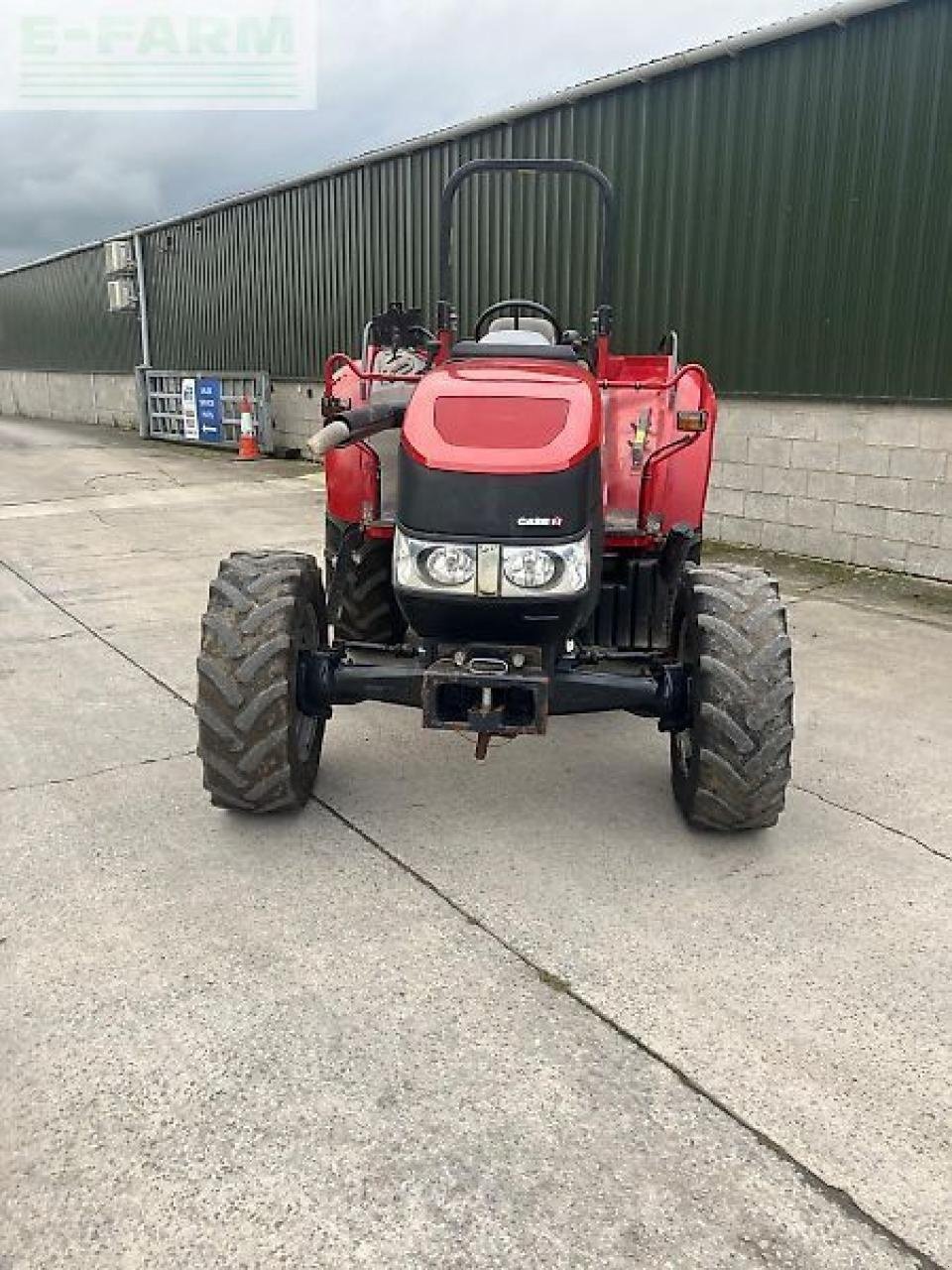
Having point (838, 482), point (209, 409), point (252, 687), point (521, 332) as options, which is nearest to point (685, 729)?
point (252, 687)

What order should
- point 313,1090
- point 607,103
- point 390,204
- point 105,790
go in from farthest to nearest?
point 390,204 < point 607,103 < point 105,790 < point 313,1090

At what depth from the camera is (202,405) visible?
16.6 m

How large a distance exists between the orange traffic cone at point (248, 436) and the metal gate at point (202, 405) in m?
0.07

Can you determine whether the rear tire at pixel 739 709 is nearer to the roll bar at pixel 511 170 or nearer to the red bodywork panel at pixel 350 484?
the red bodywork panel at pixel 350 484

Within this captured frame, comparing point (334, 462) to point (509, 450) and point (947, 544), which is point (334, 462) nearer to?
point (509, 450)

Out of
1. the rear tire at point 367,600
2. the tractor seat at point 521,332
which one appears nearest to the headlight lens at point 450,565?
the tractor seat at point 521,332

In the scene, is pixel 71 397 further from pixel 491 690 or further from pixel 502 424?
pixel 491 690

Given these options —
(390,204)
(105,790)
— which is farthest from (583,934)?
(390,204)

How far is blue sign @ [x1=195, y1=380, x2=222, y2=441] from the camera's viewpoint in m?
16.2

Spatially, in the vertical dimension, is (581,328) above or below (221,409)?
above

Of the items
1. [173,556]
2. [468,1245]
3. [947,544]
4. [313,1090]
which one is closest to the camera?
[468,1245]

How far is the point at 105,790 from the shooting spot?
369cm

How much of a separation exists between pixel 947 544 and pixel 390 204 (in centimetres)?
794

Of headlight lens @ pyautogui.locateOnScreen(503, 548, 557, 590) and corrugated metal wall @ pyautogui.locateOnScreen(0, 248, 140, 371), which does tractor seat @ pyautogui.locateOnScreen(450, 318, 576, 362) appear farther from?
corrugated metal wall @ pyautogui.locateOnScreen(0, 248, 140, 371)
